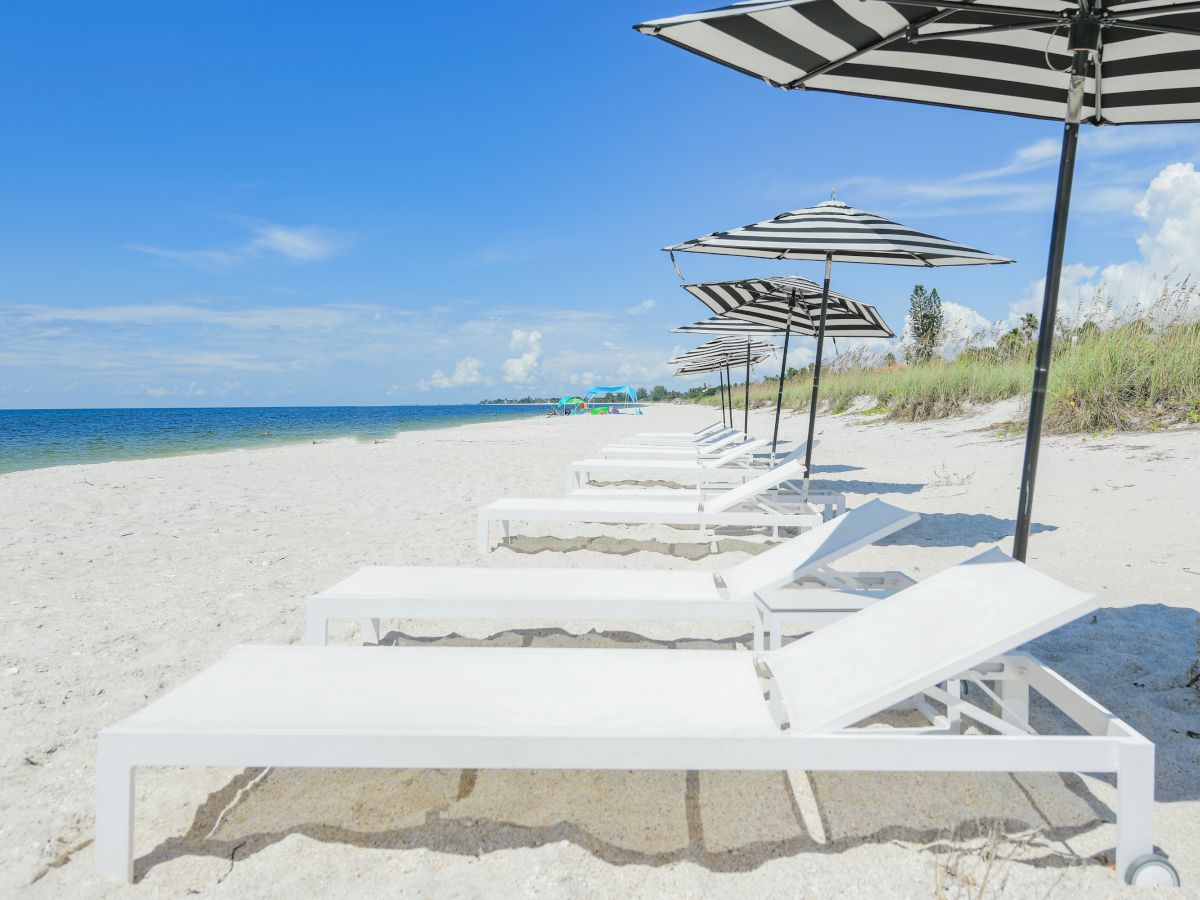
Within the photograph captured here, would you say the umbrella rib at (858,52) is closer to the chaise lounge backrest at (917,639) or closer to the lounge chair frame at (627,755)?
the chaise lounge backrest at (917,639)

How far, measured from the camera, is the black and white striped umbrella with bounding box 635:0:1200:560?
2.39m

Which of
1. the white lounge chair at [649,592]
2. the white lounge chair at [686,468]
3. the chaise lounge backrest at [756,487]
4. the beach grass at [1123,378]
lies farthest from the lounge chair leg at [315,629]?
the beach grass at [1123,378]

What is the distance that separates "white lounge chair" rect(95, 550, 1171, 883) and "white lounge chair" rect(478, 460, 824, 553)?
8.47 ft

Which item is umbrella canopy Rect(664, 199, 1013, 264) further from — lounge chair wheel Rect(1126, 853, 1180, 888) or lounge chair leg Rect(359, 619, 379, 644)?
lounge chair wheel Rect(1126, 853, 1180, 888)

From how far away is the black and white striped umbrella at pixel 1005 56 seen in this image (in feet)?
7.86

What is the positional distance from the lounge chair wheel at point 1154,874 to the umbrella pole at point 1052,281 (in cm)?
→ 102

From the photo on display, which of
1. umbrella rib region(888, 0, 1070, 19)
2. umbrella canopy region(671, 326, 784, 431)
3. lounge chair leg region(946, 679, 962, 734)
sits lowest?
lounge chair leg region(946, 679, 962, 734)

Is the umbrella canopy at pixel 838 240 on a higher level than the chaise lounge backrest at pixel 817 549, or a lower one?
higher

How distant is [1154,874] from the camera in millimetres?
1664

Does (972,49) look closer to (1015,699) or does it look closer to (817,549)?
(817,549)

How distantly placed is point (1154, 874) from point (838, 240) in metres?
3.70

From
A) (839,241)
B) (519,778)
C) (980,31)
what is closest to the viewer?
(519,778)

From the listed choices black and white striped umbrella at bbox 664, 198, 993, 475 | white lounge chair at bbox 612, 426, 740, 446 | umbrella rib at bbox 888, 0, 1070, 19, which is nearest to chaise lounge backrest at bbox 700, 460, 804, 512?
black and white striped umbrella at bbox 664, 198, 993, 475

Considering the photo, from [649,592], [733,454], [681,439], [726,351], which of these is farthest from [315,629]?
[726,351]
